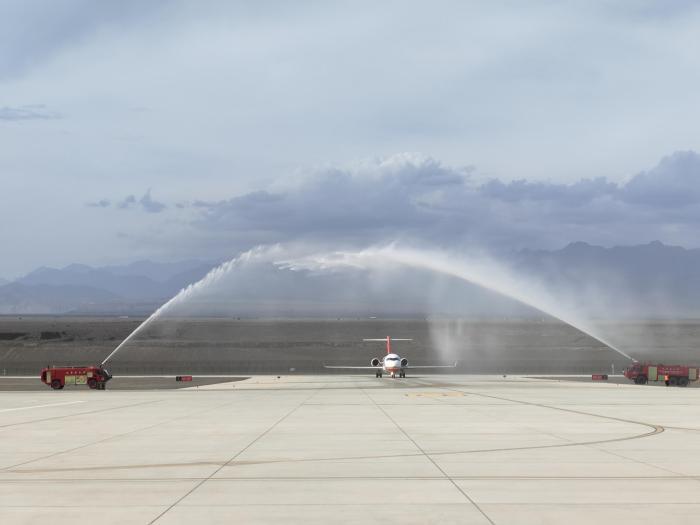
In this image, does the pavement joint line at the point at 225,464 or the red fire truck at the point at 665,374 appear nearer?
the pavement joint line at the point at 225,464

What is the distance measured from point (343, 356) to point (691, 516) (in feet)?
484

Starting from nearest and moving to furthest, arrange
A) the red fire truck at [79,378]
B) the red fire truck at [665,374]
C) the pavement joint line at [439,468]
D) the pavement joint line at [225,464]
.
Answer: the pavement joint line at [439,468] < the pavement joint line at [225,464] < the red fire truck at [79,378] < the red fire truck at [665,374]

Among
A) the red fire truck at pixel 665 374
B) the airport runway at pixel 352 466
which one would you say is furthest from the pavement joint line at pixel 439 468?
the red fire truck at pixel 665 374

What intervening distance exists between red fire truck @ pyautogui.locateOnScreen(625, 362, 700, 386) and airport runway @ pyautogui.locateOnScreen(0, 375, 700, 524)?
4030 centimetres

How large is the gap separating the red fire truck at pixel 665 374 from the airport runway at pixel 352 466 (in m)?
40.3

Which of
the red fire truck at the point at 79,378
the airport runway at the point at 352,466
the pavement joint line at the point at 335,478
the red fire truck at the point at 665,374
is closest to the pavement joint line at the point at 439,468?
the airport runway at the point at 352,466

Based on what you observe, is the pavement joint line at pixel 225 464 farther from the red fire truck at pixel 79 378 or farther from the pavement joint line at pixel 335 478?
the red fire truck at pixel 79 378

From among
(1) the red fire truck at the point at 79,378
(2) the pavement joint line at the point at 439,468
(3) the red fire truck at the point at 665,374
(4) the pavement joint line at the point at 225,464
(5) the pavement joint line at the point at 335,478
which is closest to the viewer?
(2) the pavement joint line at the point at 439,468

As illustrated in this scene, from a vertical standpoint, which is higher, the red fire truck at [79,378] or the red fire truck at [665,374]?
the red fire truck at [665,374]

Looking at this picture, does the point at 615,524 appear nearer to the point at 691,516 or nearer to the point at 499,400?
the point at 691,516

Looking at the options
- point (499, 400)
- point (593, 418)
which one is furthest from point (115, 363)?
point (593, 418)

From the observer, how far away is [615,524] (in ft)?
50.5

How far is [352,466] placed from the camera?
75.5 feet

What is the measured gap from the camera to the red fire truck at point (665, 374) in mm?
81750
